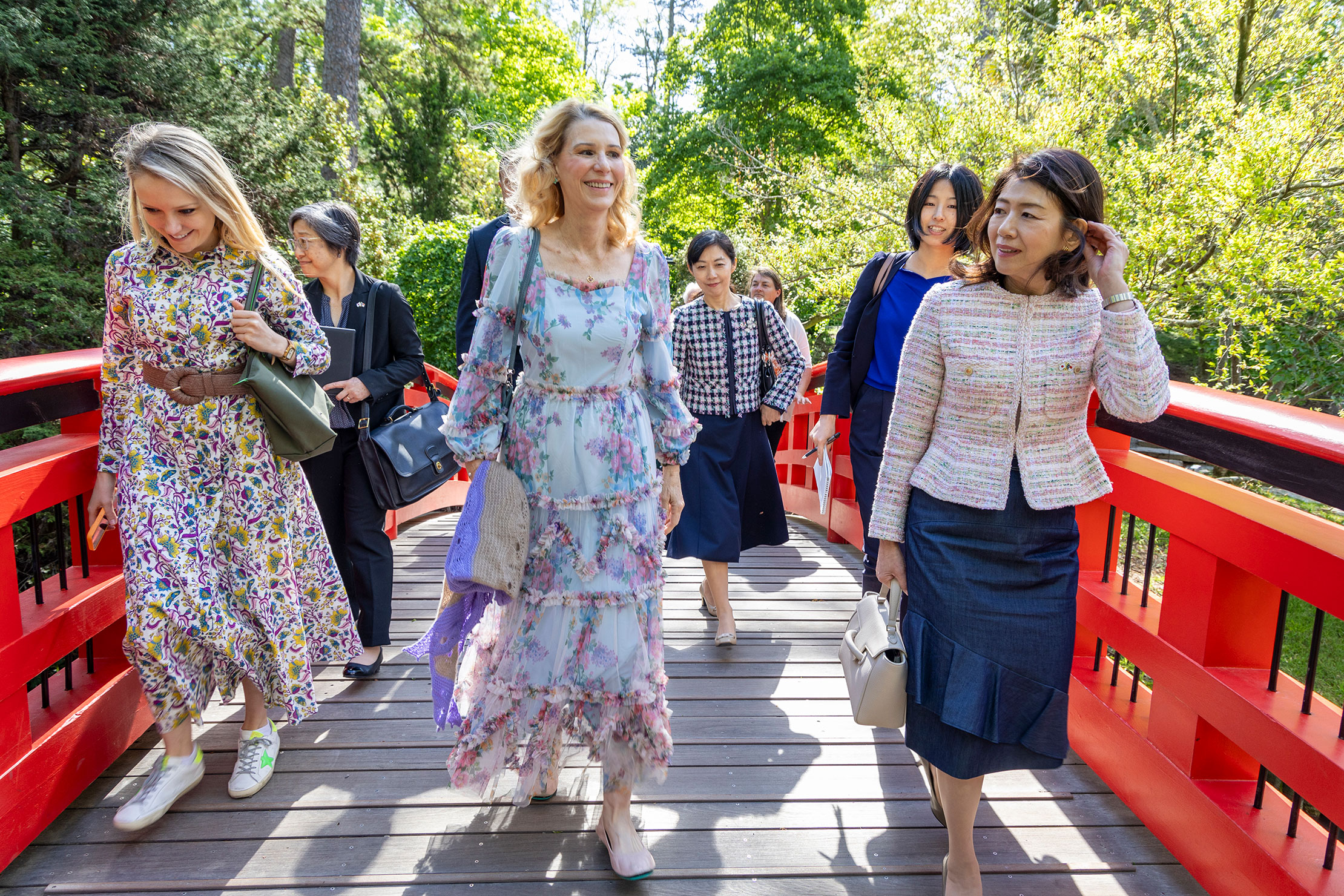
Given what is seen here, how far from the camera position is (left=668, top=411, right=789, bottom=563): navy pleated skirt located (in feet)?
13.1

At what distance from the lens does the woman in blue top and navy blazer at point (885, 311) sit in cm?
311

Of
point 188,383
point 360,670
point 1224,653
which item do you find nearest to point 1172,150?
point 1224,653

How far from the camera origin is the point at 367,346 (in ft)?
11.7

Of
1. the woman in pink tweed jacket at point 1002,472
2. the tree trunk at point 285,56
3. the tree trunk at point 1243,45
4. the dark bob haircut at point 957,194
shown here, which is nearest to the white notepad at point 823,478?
the dark bob haircut at point 957,194

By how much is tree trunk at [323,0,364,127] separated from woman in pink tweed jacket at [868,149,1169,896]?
13.2 meters

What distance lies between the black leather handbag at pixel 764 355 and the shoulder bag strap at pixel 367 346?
5.59ft

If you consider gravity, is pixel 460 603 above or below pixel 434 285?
below

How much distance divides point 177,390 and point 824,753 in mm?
2316

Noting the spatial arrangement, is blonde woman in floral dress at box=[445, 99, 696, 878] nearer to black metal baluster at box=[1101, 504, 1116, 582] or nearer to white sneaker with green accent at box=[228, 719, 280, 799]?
white sneaker with green accent at box=[228, 719, 280, 799]

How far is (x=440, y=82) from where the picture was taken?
57.4 ft

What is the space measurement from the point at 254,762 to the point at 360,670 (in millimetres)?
812

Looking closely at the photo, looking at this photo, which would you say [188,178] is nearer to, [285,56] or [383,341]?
[383,341]

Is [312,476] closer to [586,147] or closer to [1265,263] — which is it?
[586,147]

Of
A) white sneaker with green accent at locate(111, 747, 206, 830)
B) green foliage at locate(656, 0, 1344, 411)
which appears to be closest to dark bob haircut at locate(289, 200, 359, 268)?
white sneaker with green accent at locate(111, 747, 206, 830)
